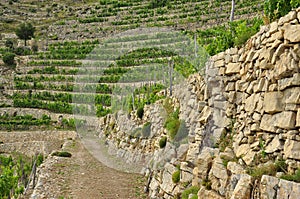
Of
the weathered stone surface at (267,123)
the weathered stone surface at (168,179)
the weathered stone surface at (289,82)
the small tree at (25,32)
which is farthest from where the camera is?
the small tree at (25,32)

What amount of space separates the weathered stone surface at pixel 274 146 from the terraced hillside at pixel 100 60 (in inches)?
429

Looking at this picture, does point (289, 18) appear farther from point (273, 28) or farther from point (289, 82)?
point (289, 82)

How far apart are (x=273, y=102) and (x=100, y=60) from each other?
1256 inches

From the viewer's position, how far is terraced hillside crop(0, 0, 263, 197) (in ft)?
99.7

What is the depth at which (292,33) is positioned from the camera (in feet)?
19.9

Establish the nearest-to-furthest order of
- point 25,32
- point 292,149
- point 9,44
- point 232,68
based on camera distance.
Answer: point 292,149
point 232,68
point 9,44
point 25,32

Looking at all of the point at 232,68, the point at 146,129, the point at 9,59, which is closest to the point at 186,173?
the point at 232,68

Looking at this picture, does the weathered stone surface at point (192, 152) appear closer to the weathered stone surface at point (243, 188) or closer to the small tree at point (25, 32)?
the weathered stone surface at point (243, 188)

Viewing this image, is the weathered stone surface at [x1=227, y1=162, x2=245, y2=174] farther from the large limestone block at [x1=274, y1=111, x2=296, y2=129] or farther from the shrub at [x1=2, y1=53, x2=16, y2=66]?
the shrub at [x1=2, y1=53, x2=16, y2=66]

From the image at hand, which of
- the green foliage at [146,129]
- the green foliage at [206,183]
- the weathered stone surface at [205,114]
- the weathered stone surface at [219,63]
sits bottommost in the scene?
the green foliage at [146,129]

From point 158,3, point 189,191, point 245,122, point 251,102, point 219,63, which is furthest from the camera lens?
point 158,3

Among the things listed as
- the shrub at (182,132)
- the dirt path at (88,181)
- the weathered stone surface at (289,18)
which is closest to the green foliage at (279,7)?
the weathered stone surface at (289,18)

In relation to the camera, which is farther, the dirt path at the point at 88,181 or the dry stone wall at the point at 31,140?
the dry stone wall at the point at 31,140

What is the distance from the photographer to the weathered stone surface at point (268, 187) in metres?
5.51
